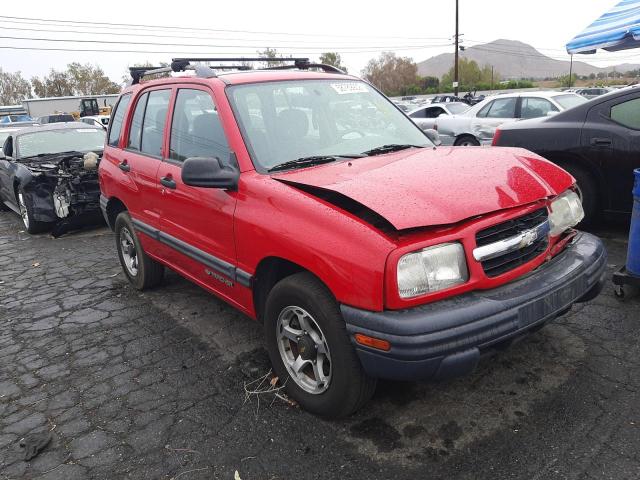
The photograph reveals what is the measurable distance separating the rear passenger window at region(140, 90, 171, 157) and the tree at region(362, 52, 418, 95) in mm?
84375

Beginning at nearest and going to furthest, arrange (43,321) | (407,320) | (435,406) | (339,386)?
(407,320)
(339,386)
(435,406)
(43,321)

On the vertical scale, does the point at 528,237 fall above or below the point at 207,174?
below

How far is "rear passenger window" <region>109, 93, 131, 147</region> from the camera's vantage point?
4902 mm

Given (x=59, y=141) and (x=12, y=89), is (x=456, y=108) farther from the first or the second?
(x=12, y=89)

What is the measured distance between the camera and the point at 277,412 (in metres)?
2.97

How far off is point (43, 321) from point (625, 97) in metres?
6.06

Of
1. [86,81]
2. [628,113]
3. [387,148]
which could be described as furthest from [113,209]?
[86,81]

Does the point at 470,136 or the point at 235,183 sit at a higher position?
the point at 235,183

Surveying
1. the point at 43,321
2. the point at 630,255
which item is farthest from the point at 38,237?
the point at 630,255

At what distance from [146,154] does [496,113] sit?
29.4 feet

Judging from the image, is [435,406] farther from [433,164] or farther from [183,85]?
[183,85]

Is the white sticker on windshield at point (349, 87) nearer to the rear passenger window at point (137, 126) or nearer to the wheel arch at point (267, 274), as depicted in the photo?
the wheel arch at point (267, 274)

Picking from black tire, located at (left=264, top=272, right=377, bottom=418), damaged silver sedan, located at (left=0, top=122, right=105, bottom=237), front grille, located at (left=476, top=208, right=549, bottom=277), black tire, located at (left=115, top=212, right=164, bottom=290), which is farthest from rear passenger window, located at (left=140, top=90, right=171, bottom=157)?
damaged silver sedan, located at (left=0, top=122, right=105, bottom=237)

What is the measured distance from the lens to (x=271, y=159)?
10.4 feet
